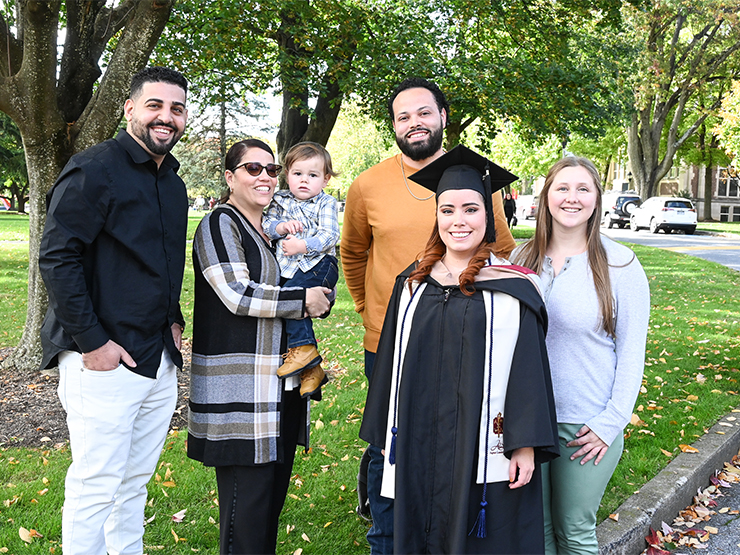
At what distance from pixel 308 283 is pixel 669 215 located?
3247 centimetres

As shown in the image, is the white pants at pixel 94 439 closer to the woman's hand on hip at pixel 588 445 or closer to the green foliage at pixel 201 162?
the woman's hand on hip at pixel 588 445

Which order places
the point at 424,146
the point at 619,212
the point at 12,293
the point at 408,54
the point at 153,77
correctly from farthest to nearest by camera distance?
the point at 619,212 < the point at 12,293 < the point at 408,54 < the point at 424,146 < the point at 153,77

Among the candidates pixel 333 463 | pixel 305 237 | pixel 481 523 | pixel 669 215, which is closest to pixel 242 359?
pixel 305 237

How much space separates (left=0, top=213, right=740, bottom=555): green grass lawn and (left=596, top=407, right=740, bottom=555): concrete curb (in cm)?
11

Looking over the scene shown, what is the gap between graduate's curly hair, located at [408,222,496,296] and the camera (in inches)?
100

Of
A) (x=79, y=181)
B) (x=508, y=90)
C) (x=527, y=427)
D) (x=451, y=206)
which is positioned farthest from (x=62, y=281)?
(x=508, y=90)

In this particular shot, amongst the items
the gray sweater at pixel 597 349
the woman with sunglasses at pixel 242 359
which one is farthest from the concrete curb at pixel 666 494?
the woman with sunglasses at pixel 242 359

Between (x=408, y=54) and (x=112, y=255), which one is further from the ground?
(x=408, y=54)

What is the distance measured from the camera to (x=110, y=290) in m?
2.81

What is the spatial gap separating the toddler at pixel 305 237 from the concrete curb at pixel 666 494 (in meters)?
2.15

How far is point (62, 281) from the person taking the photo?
265 cm

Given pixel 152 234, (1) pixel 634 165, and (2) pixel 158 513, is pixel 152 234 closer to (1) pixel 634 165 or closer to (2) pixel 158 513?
(2) pixel 158 513

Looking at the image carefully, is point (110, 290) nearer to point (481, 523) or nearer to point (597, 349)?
point (481, 523)

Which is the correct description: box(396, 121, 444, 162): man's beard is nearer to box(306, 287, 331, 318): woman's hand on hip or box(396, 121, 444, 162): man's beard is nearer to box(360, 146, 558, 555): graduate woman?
box(360, 146, 558, 555): graduate woman
